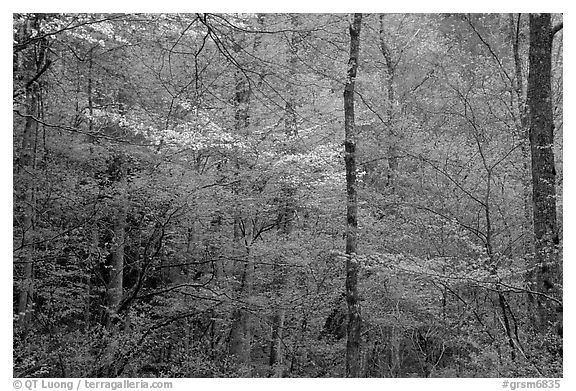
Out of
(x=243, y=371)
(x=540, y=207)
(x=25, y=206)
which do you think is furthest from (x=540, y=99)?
(x=25, y=206)

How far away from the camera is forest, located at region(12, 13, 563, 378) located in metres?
6.88

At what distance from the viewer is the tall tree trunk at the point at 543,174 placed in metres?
5.30

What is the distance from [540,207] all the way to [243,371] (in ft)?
14.6

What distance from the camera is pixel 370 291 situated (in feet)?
26.1

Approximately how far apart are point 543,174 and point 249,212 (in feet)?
13.5

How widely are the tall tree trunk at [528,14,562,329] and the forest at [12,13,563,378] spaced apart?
Result: 105cm

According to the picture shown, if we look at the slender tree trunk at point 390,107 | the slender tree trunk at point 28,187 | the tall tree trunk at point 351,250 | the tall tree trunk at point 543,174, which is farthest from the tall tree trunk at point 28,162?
the tall tree trunk at point 543,174

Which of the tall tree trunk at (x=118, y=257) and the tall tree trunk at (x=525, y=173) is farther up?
the tall tree trunk at (x=525, y=173)

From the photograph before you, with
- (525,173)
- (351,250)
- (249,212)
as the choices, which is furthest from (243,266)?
(525,173)

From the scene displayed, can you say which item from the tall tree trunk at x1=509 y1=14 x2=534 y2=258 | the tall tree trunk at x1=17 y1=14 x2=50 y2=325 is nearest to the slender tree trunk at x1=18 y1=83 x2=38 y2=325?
the tall tree trunk at x1=17 y1=14 x2=50 y2=325

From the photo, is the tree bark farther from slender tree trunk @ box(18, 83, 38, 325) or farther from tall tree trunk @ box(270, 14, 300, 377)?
slender tree trunk @ box(18, 83, 38, 325)

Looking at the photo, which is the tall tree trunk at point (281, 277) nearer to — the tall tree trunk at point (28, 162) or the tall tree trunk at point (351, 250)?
the tall tree trunk at point (351, 250)

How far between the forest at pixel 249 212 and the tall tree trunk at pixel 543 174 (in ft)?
3.43

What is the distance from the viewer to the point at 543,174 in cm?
537
